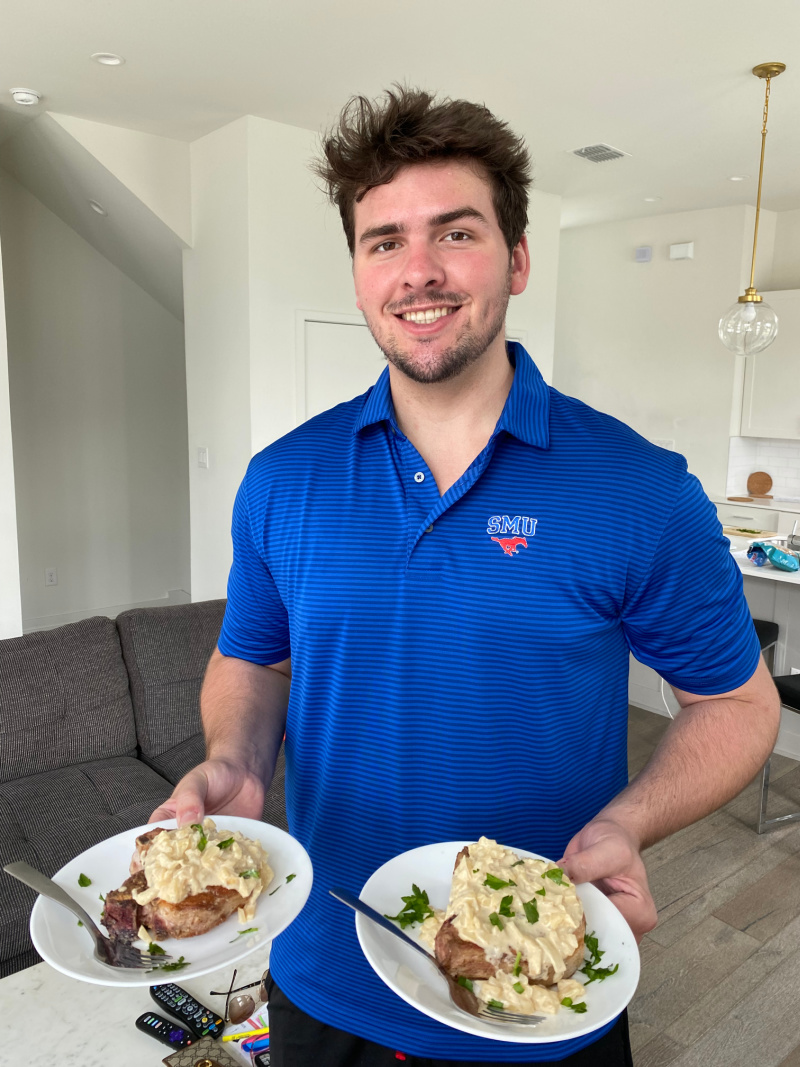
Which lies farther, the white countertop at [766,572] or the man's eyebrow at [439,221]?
the white countertop at [766,572]

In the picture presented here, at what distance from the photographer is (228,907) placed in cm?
96

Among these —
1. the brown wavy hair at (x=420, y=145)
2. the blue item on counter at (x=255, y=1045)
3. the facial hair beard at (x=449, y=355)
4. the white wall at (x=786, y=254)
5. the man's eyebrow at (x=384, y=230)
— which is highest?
the white wall at (x=786, y=254)

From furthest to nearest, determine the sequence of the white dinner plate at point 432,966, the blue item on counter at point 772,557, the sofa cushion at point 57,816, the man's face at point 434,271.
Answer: the blue item on counter at point 772,557
the sofa cushion at point 57,816
the man's face at point 434,271
the white dinner plate at point 432,966

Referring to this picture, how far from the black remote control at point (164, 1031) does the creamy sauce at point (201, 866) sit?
0.72m

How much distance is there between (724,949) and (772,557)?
1.80m

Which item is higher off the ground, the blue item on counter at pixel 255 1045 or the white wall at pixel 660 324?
the white wall at pixel 660 324

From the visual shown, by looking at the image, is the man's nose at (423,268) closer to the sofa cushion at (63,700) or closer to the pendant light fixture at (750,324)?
the sofa cushion at (63,700)

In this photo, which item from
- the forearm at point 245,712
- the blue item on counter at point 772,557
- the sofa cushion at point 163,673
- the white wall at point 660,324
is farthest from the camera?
the white wall at point 660,324

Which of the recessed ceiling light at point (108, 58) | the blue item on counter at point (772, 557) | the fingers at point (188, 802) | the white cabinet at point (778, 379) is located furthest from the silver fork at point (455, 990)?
the white cabinet at point (778, 379)

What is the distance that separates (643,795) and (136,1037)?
1.07 metres

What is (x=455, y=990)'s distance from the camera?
82 cm

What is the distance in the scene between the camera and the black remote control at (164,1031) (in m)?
1.49

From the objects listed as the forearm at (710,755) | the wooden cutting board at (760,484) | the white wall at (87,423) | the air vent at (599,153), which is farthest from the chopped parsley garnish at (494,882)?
the wooden cutting board at (760,484)

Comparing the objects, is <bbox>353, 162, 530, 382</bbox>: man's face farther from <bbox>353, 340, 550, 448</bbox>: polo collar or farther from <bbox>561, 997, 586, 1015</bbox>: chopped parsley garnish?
<bbox>561, 997, 586, 1015</bbox>: chopped parsley garnish
